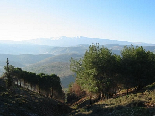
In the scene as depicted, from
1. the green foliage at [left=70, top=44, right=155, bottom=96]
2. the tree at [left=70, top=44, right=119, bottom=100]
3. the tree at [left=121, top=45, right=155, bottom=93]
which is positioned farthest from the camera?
the tree at [left=121, top=45, right=155, bottom=93]

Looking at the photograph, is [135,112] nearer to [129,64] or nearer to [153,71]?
[129,64]

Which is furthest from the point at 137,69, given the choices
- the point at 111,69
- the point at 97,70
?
the point at 97,70

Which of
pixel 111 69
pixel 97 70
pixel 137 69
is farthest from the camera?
pixel 137 69

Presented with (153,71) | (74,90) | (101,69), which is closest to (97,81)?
(101,69)

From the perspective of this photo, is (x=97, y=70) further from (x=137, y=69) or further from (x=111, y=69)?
(x=137, y=69)

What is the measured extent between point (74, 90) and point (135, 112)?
186 ft

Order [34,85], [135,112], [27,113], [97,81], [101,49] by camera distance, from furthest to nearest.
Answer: [34,85]
[101,49]
[97,81]
[27,113]
[135,112]

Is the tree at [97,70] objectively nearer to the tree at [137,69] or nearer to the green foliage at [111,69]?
the green foliage at [111,69]

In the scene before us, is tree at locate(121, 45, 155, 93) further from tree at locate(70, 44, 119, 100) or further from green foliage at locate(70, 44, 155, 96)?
tree at locate(70, 44, 119, 100)

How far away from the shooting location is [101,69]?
1319 inches

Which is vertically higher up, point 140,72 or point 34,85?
point 140,72

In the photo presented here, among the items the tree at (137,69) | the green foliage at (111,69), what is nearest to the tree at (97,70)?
the green foliage at (111,69)

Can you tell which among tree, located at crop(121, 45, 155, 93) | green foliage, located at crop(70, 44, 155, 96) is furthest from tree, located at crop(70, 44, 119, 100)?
tree, located at crop(121, 45, 155, 93)

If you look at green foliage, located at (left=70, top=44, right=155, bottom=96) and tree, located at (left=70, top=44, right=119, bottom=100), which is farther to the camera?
green foliage, located at (left=70, top=44, right=155, bottom=96)
